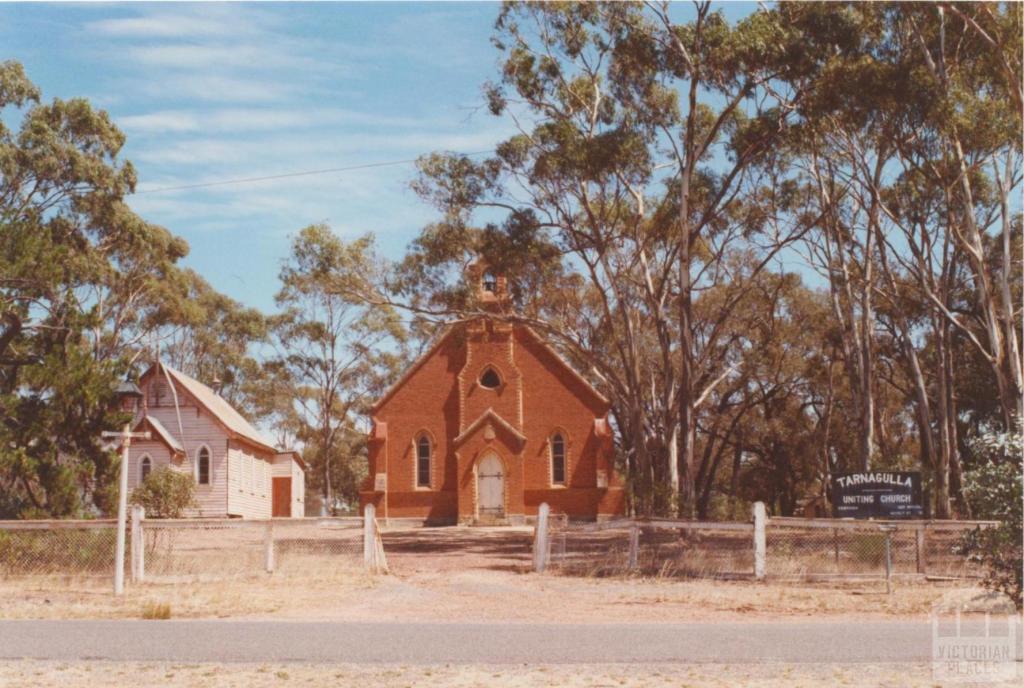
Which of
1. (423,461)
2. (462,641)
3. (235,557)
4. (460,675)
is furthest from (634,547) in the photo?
(423,461)

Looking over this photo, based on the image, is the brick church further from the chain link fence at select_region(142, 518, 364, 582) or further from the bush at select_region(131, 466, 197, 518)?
the chain link fence at select_region(142, 518, 364, 582)

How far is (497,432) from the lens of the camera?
46688 mm

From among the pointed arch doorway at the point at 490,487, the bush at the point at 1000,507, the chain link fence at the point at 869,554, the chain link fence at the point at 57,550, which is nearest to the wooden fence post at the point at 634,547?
the chain link fence at the point at 869,554

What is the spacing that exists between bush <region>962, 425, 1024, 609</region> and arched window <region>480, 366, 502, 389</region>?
33.6 m

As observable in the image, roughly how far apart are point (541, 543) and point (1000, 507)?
12176 millimetres

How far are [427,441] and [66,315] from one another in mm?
23857

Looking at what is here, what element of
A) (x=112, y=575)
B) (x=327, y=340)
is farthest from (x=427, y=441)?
(x=112, y=575)

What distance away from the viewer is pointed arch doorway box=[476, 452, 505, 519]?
46062mm

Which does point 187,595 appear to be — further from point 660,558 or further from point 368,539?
point 660,558

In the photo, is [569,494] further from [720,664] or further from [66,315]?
[720,664]

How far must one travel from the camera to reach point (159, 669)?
11.3m

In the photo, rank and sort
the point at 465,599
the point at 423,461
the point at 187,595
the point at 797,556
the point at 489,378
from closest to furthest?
the point at 187,595, the point at 465,599, the point at 797,556, the point at 489,378, the point at 423,461

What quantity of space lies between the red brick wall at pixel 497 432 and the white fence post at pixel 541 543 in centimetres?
2174

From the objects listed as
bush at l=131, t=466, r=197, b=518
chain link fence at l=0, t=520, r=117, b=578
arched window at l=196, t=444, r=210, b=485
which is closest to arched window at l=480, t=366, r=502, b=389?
arched window at l=196, t=444, r=210, b=485
